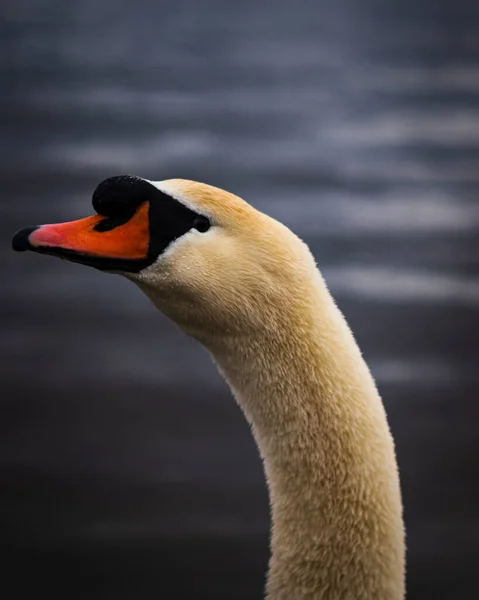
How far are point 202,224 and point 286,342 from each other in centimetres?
12

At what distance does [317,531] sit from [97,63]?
0.96 meters

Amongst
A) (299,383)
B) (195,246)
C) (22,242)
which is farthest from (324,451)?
(22,242)

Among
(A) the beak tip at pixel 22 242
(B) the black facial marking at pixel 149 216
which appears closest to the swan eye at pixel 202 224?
(B) the black facial marking at pixel 149 216

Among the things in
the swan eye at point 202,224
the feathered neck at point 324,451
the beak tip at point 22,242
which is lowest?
the feathered neck at point 324,451

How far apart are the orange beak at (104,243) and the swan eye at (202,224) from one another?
4cm

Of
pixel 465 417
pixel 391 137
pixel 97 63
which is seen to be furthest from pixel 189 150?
pixel 465 417

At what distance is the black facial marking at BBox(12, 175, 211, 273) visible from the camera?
24.6 inches

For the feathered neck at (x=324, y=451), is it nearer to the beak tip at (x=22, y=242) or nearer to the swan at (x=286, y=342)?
the swan at (x=286, y=342)

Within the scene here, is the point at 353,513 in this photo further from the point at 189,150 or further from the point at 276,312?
the point at 189,150

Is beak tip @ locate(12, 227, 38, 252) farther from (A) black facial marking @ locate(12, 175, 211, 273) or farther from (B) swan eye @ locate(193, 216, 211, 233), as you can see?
(B) swan eye @ locate(193, 216, 211, 233)

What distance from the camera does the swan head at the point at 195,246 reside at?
0.62 metres

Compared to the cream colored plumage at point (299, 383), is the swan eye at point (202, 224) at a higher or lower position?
higher

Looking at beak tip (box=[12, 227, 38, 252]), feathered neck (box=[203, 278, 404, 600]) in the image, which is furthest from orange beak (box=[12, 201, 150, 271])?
feathered neck (box=[203, 278, 404, 600])

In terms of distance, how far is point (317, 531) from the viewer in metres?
0.65
